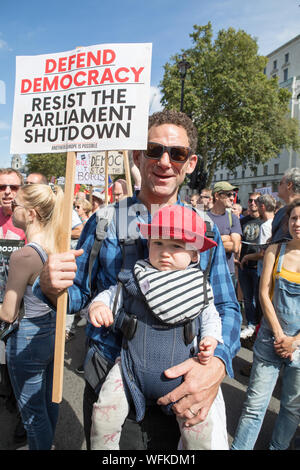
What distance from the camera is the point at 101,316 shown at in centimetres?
136

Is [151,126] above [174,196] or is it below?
above

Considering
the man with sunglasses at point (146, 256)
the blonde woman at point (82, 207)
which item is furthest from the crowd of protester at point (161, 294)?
the blonde woman at point (82, 207)

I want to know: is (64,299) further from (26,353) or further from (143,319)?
(26,353)

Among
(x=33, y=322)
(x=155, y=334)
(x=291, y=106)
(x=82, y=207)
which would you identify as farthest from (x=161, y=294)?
(x=291, y=106)

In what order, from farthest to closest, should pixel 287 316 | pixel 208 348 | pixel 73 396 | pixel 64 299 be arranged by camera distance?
pixel 73 396 < pixel 287 316 < pixel 64 299 < pixel 208 348

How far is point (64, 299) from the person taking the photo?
1547 mm

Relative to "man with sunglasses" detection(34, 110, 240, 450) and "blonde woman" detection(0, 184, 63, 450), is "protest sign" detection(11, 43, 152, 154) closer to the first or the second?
"man with sunglasses" detection(34, 110, 240, 450)

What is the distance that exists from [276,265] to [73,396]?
2.47 metres

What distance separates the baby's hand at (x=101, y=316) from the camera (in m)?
1.34

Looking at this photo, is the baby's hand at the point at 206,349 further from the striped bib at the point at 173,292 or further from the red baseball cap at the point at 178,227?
the red baseball cap at the point at 178,227

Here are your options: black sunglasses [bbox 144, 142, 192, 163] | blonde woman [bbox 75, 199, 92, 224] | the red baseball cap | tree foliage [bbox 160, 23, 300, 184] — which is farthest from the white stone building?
the red baseball cap

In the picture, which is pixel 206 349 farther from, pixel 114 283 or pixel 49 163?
pixel 49 163

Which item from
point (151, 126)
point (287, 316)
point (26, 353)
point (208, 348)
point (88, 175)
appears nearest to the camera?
point (208, 348)
